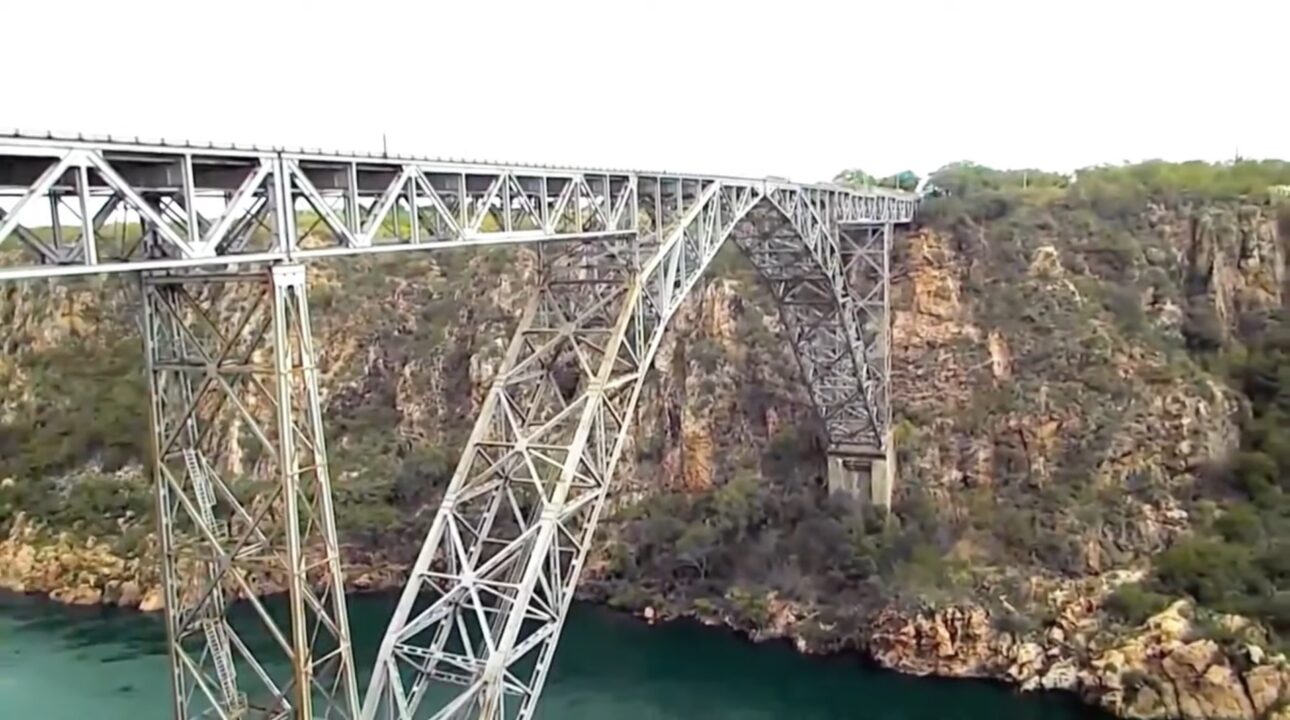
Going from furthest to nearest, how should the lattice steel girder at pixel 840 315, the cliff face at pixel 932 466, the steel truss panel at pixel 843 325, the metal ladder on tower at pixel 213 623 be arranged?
the steel truss panel at pixel 843 325
the cliff face at pixel 932 466
the lattice steel girder at pixel 840 315
the metal ladder on tower at pixel 213 623

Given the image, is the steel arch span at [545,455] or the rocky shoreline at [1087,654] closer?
the steel arch span at [545,455]

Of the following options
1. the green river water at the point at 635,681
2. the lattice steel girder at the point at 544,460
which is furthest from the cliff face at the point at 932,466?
the lattice steel girder at the point at 544,460

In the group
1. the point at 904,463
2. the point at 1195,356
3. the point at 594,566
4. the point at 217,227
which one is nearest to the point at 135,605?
the point at 594,566

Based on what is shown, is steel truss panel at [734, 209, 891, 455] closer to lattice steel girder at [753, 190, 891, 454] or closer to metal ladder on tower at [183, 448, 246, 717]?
lattice steel girder at [753, 190, 891, 454]

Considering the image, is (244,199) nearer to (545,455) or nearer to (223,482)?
(223,482)

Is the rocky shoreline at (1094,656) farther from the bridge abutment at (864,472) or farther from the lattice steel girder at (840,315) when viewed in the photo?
the lattice steel girder at (840,315)

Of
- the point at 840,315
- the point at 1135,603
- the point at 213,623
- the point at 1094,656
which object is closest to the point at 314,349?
the point at 213,623
